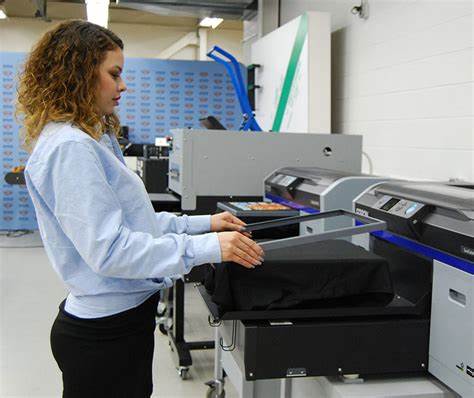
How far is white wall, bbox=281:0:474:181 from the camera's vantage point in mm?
2889

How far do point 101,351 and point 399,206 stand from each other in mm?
862

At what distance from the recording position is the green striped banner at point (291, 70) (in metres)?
4.26

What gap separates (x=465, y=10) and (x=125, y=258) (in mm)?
2414

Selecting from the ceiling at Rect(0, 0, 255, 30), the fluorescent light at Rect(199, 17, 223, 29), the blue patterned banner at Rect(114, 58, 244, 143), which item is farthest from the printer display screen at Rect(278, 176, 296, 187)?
the fluorescent light at Rect(199, 17, 223, 29)

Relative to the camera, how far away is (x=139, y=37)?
9.58 m

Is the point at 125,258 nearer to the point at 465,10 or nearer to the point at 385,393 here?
the point at 385,393

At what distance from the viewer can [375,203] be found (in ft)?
5.44

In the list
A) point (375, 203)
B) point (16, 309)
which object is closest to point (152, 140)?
point (16, 309)

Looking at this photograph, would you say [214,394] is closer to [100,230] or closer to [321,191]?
[321,191]

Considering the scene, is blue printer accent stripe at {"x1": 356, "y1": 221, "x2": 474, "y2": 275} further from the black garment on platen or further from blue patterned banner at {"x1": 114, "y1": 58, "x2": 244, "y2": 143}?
blue patterned banner at {"x1": 114, "y1": 58, "x2": 244, "y2": 143}

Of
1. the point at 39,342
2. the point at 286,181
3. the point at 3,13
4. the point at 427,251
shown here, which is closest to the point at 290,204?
the point at 286,181

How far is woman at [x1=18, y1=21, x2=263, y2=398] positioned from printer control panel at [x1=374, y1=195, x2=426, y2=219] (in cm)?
44

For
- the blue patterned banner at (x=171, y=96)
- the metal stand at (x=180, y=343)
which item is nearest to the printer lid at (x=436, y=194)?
the metal stand at (x=180, y=343)

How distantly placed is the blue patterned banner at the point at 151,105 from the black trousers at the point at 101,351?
6224 millimetres
